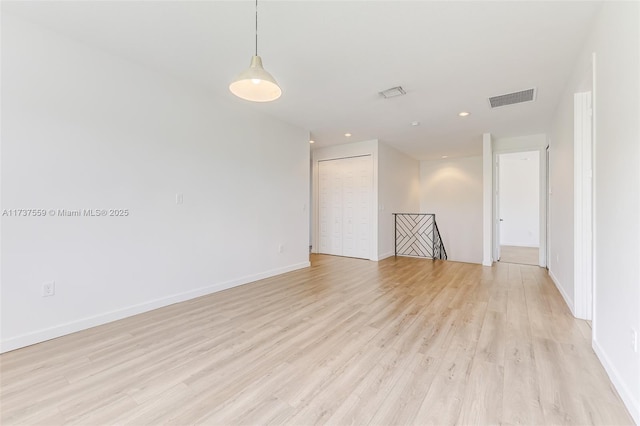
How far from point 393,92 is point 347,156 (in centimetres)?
279

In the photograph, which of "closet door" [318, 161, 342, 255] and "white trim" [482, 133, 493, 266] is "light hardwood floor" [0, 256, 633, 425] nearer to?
"white trim" [482, 133, 493, 266]

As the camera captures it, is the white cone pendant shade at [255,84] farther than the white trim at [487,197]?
No

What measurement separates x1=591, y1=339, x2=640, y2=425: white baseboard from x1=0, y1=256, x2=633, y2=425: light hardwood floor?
1.8 inches

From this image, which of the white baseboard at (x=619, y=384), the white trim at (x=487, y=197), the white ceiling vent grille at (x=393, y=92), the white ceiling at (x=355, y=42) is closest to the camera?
the white baseboard at (x=619, y=384)

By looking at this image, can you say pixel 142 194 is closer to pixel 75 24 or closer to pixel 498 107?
pixel 75 24

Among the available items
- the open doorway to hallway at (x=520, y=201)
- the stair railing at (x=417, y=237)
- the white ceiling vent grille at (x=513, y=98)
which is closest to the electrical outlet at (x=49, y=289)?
the white ceiling vent grille at (x=513, y=98)

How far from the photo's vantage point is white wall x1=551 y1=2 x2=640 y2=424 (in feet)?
4.72

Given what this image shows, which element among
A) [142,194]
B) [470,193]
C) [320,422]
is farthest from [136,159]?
[470,193]

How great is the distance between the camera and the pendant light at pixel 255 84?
1.80 metres

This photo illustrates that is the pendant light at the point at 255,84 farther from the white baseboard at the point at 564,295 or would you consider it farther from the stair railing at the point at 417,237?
the stair railing at the point at 417,237

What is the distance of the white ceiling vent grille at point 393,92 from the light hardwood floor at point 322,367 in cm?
251

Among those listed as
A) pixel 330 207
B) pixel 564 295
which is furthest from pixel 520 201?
pixel 564 295

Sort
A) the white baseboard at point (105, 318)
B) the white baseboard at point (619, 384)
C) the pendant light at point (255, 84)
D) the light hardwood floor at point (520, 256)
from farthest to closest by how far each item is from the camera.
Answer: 1. the light hardwood floor at point (520, 256)
2. the white baseboard at point (105, 318)
3. the pendant light at point (255, 84)
4. the white baseboard at point (619, 384)

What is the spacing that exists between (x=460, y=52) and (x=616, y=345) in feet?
8.20
